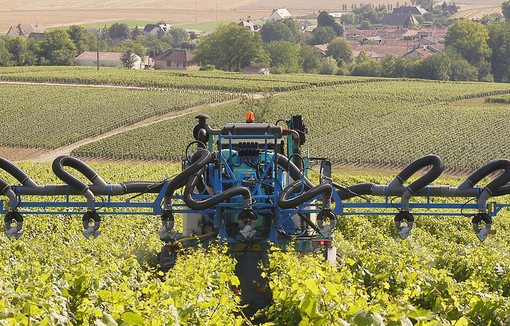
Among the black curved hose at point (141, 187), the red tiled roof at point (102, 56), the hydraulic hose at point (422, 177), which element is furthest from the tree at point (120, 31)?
the hydraulic hose at point (422, 177)

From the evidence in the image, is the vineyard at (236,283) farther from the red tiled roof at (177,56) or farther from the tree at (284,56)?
the red tiled roof at (177,56)

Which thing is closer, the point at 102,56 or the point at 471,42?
the point at 471,42

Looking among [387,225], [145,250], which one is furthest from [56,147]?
[145,250]

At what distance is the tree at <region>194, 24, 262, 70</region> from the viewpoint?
121 m

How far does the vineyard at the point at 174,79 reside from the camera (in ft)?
281

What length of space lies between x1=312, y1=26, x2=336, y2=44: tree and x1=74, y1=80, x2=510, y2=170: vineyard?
86624 millimetres

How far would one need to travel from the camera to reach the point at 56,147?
2295 inches

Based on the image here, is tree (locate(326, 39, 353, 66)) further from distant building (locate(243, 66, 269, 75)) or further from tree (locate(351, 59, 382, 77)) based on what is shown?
distant building (locate(243, 66, 269, 75))

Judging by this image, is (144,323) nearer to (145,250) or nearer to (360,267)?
(360,267)

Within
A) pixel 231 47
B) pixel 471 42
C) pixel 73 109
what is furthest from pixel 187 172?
pixel 471 42

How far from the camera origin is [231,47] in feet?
404

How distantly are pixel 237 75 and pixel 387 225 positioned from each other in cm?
7979

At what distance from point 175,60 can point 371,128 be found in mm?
77043

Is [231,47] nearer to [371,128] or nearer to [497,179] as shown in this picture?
[371,128]
